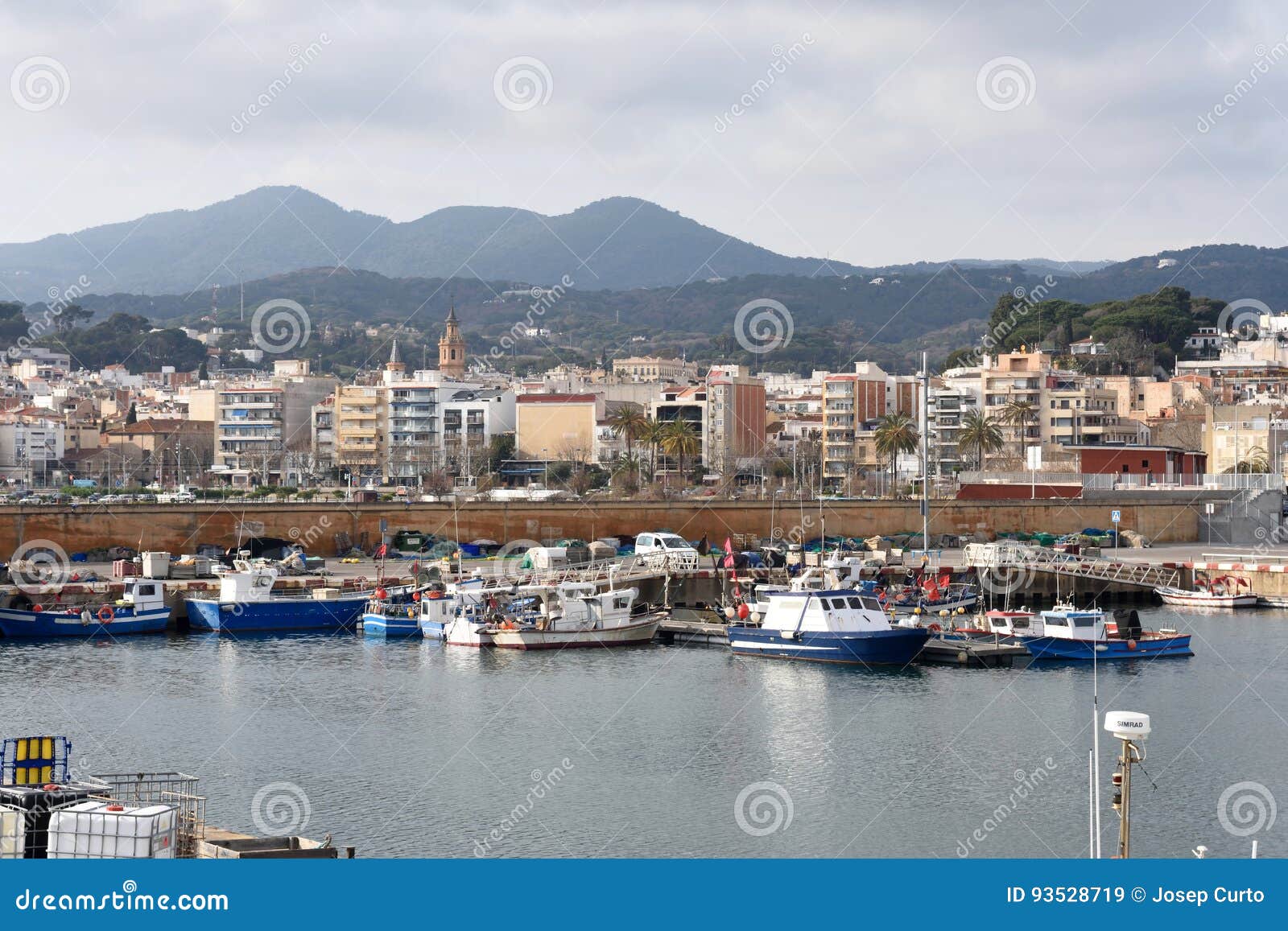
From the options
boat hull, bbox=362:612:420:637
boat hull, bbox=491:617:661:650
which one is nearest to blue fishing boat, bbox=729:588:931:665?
boat hull, bbox=491:617:661:650

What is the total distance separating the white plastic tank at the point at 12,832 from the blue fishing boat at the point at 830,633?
22.3m

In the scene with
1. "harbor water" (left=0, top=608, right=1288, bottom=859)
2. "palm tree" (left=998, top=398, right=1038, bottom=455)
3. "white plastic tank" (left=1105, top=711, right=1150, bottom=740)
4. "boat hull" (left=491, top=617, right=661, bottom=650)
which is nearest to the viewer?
"white plastic tank" (left=1105, top=711, right=1150, bottom=740)

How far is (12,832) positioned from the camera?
38.5 ft

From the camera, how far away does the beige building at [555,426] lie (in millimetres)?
98188

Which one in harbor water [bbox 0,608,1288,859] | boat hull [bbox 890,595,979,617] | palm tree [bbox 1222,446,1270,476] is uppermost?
palm tree [bbox 1222,446,1270,476]

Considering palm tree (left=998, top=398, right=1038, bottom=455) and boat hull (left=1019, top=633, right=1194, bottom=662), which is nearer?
boat hull (left=1019, top=633, right=1194, bottom=662)

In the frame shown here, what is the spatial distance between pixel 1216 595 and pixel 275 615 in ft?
81.6

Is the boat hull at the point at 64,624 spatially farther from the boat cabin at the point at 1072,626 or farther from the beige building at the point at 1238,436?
the beige building at the point at 1238,436

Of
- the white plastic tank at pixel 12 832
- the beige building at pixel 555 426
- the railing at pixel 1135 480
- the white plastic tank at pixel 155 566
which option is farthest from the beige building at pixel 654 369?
the white plastic tank at pixel 12 832

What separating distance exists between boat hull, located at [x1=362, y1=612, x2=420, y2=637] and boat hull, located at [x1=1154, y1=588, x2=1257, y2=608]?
20.4m

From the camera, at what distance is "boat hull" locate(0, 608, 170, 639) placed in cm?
3709

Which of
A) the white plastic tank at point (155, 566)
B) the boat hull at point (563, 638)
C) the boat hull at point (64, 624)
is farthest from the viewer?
the white plastic tank at point (155, 566)

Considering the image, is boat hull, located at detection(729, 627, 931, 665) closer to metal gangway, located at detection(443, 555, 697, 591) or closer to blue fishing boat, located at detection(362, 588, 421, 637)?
metal gangway, located at detection(443, 555, 697, 591)

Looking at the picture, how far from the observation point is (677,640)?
3694 cm
